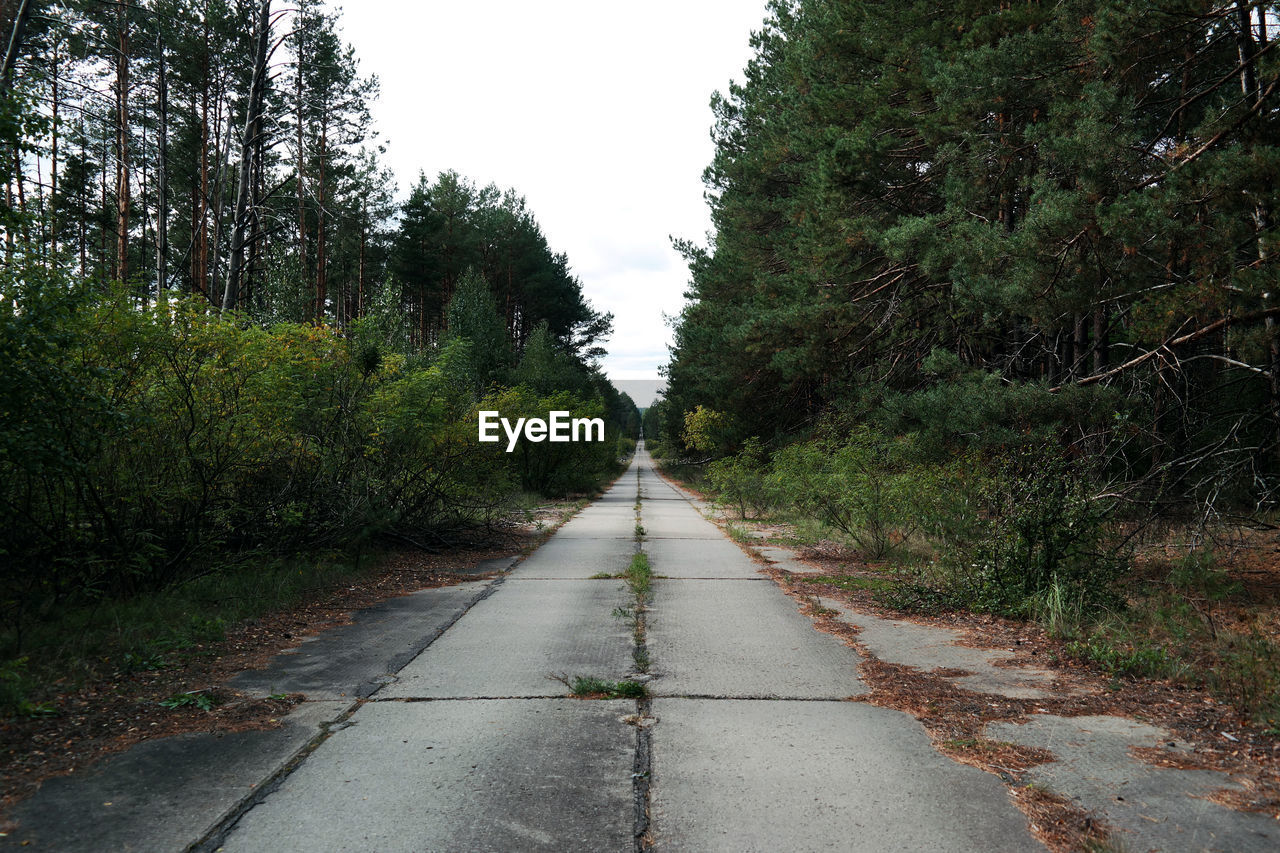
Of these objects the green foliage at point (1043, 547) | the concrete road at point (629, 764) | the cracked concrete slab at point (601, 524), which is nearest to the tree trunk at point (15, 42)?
the concrete road at point (629, 764)

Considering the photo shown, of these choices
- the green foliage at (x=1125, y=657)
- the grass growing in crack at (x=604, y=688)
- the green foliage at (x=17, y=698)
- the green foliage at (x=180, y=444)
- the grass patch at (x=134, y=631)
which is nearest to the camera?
the green foliage at (x=17, y=698)

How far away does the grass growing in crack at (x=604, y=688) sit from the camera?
4.76 meters

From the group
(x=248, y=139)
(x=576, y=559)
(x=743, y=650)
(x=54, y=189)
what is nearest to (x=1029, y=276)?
(x=743, y=650)

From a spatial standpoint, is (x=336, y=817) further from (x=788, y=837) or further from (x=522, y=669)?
(x=522, y=669)

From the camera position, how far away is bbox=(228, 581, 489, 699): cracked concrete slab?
16.3 feet

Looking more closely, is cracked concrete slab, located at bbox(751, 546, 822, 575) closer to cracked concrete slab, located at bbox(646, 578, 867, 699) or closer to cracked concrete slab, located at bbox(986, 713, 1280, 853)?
cracked concrete slab, located at bbox(646, 578, 867, 699)

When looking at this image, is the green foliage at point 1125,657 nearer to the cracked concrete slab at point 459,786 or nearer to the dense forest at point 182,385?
the cracked concrete slab at point 459,786

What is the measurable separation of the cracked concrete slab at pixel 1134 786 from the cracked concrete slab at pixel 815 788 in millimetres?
372

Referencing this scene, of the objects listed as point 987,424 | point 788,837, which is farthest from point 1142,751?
point 987,424

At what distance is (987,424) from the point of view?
909cm

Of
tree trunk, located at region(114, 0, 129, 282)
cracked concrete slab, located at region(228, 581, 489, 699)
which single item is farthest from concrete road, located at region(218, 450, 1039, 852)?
tree trunk, located at region(114, 0, 129, 282)

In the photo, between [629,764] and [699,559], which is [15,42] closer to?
[629,764]

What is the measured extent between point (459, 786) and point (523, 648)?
2.70m

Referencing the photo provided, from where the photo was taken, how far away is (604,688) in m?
4.87
